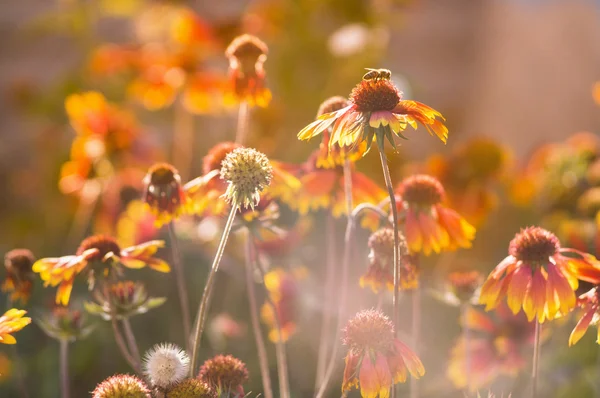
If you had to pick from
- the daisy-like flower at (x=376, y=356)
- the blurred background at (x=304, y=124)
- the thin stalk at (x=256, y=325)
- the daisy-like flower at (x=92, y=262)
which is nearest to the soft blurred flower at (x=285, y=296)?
the blurred background at (x=304, y=124)

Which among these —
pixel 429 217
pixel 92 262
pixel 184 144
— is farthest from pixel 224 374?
pixel 184 144

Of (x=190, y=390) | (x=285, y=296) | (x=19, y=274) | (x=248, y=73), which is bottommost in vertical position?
(x=190, y=390)

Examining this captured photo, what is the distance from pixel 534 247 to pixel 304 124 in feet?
4.75

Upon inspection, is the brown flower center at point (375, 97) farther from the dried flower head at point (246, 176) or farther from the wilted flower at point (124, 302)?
the wilted flower at point (124, 302)

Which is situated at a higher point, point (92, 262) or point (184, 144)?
point (184, 144)

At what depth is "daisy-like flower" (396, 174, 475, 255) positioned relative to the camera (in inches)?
35.2

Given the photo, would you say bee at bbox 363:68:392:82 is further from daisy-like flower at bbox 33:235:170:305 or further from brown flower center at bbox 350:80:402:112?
daisy-like flower at bbox 33:235:170:305

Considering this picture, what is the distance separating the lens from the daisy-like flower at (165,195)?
2.86 ft

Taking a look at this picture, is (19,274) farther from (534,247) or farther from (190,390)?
(534,247)

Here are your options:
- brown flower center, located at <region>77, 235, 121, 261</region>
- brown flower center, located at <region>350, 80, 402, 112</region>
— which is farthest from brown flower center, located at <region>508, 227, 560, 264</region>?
brown flower center, located at <region>77, 235, 121, 261</region>

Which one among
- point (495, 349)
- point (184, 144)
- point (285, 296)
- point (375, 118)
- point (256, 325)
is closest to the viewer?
point (375, 118)

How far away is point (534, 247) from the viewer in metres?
0.79

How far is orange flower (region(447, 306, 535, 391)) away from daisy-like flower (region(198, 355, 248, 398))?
0.44 meters

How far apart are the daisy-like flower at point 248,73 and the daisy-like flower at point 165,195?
157mm
